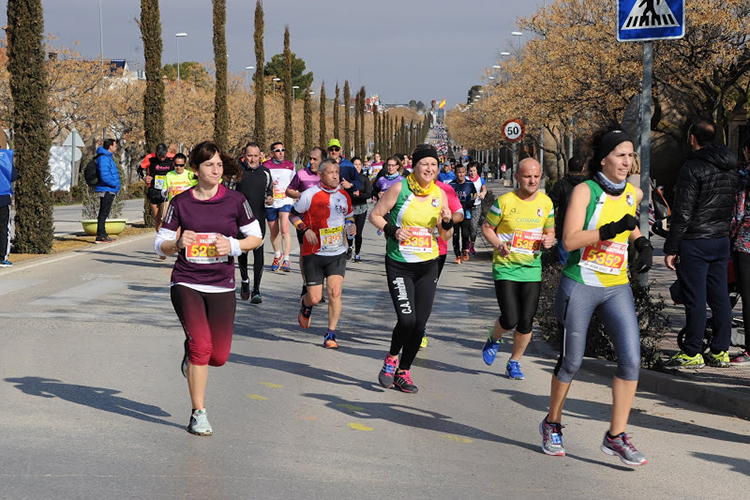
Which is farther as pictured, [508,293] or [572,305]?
[508,293]

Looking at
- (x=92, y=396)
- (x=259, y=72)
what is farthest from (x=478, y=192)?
(x=259, y=72)

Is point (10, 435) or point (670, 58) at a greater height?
point (670, 58)

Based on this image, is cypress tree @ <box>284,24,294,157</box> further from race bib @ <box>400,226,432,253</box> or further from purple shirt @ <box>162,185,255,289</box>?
purple shirt @ <box>162,185,255,289</box>

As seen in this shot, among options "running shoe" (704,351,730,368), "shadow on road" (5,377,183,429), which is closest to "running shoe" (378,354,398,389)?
"shadow on road" (5,377,183,429)

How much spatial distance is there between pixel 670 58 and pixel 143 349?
59.0ft

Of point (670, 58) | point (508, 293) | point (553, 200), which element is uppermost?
point (670, 58)

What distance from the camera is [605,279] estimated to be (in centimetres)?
605

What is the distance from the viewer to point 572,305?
20.0 ft

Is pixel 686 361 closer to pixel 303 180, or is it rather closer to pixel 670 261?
pixel 670 261

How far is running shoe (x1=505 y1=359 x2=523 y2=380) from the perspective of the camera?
878cm

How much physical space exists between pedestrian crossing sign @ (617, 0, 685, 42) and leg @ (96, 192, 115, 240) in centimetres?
1385

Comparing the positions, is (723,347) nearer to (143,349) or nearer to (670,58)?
(143,349)

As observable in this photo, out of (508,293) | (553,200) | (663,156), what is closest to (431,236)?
(508,293)

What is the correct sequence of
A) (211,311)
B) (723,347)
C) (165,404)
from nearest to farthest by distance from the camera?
1. (211,311)
2. (165,404)
3. (723,347)
